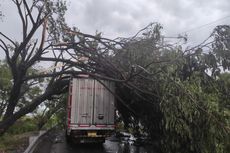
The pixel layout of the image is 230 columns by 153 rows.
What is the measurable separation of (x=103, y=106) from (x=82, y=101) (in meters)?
0.91

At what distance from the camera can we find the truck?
52.6ft

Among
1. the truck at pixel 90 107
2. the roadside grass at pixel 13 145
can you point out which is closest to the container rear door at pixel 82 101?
the truck at pixel 90 107

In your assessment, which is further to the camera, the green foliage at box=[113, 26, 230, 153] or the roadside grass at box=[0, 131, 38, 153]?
the roadside grass at box=[0, 131, 38, 153]

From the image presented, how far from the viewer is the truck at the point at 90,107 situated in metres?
16.0

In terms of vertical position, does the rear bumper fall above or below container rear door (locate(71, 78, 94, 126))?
below

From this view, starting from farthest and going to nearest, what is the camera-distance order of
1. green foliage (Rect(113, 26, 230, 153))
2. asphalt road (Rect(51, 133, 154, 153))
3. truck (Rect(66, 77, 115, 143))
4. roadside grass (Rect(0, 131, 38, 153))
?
truck (Rect(66, 77, 115, 143)) → asphalt road (Rect(51, 133, 154, 153)) → roadside grass (Rect(0, 131, 38, 153)) → green foliage (Rect(113, 26, 230, 153))

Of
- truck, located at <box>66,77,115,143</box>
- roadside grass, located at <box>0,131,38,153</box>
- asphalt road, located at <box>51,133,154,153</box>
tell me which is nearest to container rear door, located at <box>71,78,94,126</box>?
truck, located at <box>66,77,115,143</box>

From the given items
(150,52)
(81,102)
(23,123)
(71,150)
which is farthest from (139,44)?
(23,123)

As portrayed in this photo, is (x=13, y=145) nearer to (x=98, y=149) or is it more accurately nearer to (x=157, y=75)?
(x=98, y=149)

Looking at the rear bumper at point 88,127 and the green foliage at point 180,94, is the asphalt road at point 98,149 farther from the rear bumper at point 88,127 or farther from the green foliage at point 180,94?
the green foliage at point 180,94

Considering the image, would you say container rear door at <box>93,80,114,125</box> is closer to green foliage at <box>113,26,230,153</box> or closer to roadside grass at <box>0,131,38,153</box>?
green foliage at <box>113,26,230,153</box>

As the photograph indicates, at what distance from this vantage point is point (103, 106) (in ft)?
53.1

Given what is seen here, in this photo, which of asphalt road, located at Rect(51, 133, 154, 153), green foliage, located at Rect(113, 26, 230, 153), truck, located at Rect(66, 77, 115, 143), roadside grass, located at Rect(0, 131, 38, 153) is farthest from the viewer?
truck, located at Rect(66, 77, 115, 143)

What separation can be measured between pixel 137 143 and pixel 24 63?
6647 millimetres
